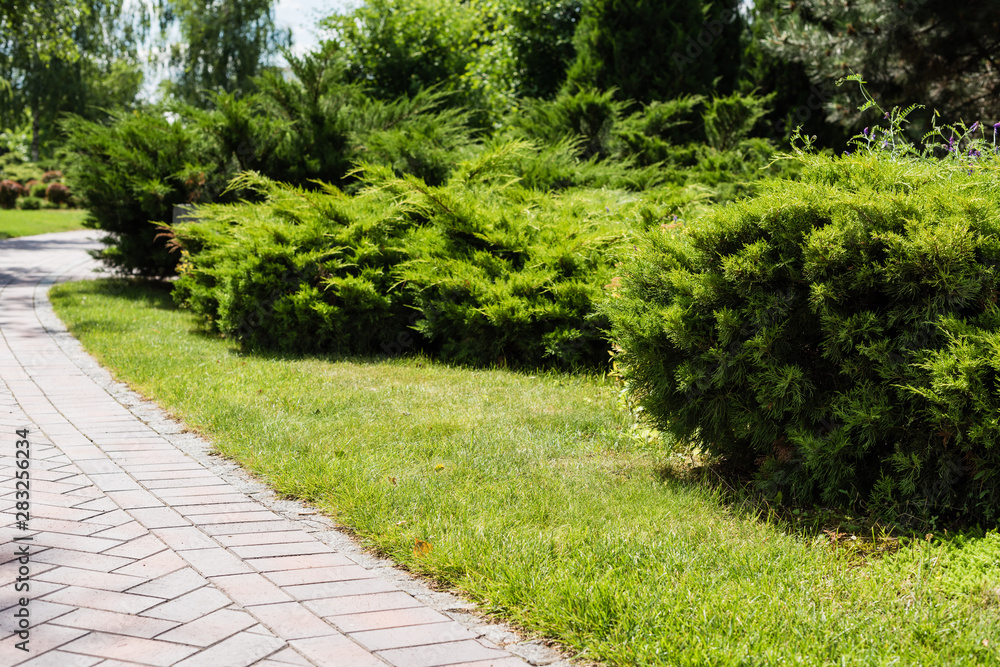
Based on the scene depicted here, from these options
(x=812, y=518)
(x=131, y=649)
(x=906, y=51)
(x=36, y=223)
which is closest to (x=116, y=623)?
(x=131, y=649)

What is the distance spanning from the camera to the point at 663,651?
2.31 m

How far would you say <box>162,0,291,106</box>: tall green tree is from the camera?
99.1ft

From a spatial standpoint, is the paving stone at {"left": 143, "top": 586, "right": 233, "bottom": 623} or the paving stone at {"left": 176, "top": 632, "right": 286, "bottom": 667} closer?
the paving stone at {"left": 176, "top": 632, "right": 286, "bottom": 667}

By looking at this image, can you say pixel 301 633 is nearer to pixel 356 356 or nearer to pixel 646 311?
pixel 646 311

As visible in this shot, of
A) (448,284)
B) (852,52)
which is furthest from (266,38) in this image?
(448,284)

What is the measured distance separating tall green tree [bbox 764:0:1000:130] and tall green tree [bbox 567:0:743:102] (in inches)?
58.1

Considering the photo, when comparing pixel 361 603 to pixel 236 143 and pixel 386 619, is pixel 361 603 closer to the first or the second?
pixel 386 619

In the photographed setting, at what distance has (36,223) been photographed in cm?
2539

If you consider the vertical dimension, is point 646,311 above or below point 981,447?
above

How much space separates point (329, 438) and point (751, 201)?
254 cm

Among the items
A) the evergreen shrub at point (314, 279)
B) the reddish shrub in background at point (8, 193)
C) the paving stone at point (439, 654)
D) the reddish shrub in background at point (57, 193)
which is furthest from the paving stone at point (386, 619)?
the reddish shrub in background at point (8, 193)

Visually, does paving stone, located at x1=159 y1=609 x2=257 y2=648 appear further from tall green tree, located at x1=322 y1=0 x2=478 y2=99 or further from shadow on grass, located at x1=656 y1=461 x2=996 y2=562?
tall green tree, located at x1=322 y1=0 x2=478 y2=99

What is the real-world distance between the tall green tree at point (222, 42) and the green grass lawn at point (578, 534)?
1117 inches

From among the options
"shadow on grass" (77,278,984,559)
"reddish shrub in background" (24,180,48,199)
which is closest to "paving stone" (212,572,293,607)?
"shadow on grass" (77,278,984,559)
